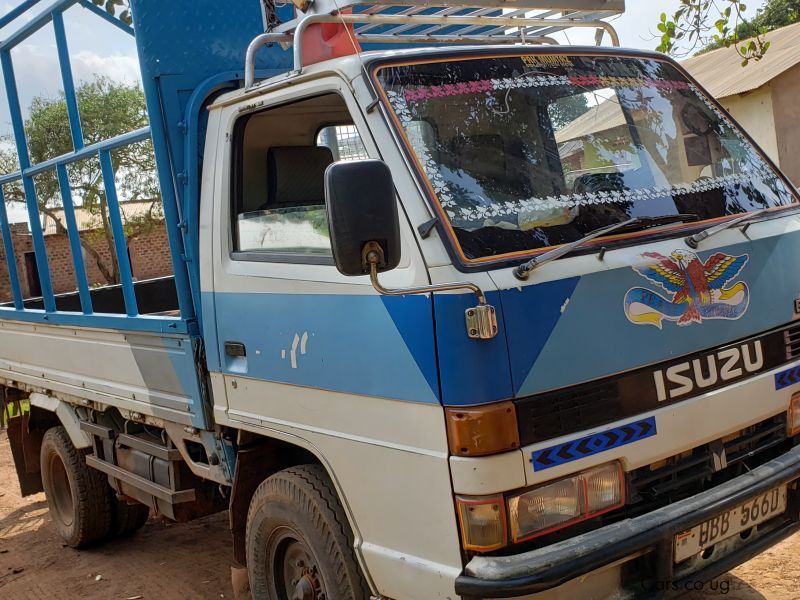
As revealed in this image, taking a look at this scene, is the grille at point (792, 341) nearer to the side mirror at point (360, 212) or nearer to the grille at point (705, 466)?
the grille at point (705, 466)

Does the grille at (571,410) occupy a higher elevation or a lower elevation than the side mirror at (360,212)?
lower

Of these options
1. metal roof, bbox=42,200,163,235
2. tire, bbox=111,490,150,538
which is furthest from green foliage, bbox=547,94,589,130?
tire, bbox=111,490,150,538

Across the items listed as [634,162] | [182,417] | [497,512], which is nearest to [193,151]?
[182,417]

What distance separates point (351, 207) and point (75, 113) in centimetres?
270

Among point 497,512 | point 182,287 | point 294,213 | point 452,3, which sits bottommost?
point 497,512

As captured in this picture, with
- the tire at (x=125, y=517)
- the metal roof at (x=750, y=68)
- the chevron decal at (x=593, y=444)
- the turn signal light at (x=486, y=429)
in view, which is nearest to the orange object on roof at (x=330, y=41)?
the turn signal light at (x=486, y=429)

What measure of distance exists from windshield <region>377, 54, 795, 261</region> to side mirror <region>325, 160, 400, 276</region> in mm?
271

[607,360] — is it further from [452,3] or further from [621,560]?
[452,3]

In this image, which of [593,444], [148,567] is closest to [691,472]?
[593,444]

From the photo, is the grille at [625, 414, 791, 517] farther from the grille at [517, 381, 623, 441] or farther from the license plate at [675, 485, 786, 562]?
the grille at [517, 381, 623, 441]

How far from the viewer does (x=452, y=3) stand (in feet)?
10.6

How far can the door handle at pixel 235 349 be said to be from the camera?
3.42m

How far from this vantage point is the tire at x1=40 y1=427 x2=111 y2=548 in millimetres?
5406

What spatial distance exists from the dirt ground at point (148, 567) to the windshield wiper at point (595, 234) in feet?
5.59
